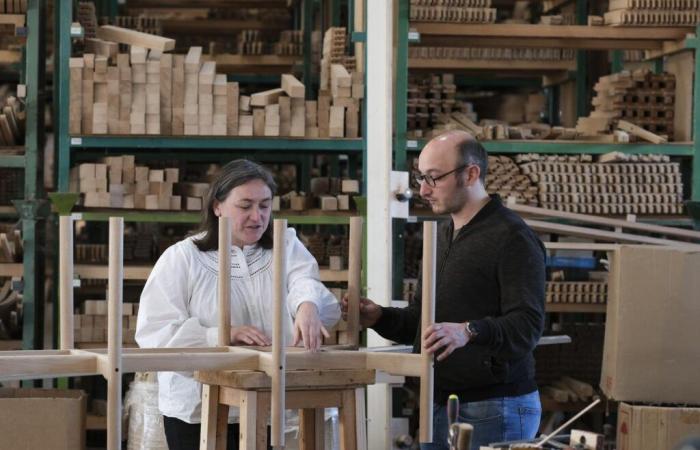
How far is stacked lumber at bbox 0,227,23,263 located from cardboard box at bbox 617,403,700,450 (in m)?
3.63

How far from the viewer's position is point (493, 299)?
178 inches

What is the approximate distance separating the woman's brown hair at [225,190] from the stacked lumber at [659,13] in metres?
3.96

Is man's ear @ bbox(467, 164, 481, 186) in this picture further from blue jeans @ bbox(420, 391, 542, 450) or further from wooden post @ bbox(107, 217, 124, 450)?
wooden post @ bbox(107, 217, 124, 450)

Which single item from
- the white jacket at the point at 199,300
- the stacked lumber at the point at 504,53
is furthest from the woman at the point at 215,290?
the stacked lumber at the point at 504,53

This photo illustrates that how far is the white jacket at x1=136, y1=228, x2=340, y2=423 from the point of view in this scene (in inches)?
172

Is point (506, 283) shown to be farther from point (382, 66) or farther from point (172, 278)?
point (382, 66)

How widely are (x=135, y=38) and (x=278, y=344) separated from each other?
4410 millimetres

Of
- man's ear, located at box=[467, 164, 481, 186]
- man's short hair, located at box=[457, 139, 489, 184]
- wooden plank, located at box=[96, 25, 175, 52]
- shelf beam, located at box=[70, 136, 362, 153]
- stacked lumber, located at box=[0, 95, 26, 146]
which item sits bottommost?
man's ear, located at box=[467, 164, 481, 186]

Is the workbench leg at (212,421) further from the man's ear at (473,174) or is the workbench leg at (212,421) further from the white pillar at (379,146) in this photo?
the white pillar at (379,146)

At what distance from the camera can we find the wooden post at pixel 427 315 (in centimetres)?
390

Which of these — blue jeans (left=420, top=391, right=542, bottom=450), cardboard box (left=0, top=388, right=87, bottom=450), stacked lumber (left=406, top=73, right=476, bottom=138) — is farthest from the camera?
stacked lumber (left=406, top=73, right=476, bottom=138)

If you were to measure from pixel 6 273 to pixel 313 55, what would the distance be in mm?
2699

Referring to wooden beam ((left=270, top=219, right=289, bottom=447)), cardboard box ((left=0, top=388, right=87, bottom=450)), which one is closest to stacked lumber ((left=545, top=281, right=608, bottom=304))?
cardboard box ((left=0, top=388, right=87, bottom=450))

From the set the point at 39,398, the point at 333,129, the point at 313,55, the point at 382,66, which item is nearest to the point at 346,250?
the point at 333,129
